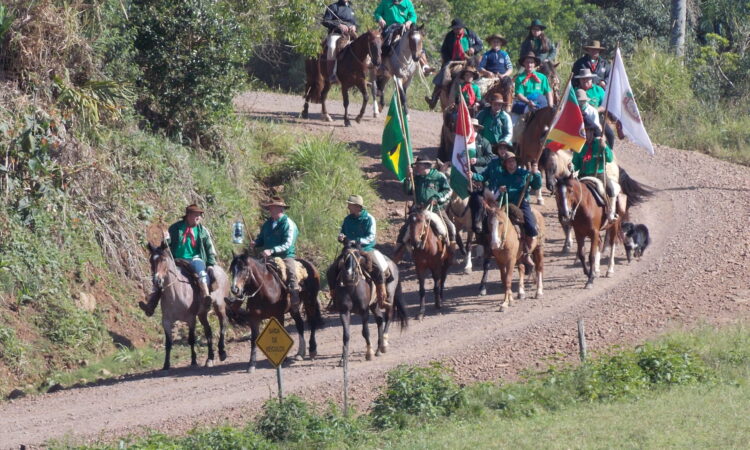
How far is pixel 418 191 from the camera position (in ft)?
75.1

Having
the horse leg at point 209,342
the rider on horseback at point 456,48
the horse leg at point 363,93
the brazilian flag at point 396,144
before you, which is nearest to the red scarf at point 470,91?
the rider on horseback at point 456,48

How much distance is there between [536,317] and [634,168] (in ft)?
37.6

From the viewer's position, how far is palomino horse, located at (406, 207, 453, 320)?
69.1ft

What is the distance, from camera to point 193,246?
65.1ft

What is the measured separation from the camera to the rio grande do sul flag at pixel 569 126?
2166 cm

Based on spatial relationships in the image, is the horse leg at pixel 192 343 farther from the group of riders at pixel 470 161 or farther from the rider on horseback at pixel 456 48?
the rider on horseback at pixel 456 48

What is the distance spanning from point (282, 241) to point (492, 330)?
153 inches

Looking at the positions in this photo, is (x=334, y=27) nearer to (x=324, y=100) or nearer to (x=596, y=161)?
(x=324, y=100)

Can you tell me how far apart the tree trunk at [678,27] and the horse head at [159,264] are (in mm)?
24050

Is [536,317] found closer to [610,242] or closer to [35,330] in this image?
[610,242]

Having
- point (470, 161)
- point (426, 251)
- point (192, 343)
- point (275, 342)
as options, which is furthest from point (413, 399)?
point (470, 161)

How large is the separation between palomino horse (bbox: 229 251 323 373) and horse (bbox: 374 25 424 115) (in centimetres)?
969

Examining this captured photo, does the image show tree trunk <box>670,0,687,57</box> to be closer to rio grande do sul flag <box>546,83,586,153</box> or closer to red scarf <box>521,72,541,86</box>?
red scarf <box>521,72,541,86</box>

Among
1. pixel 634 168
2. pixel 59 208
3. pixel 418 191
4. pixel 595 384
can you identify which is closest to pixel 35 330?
pixel 59 208
